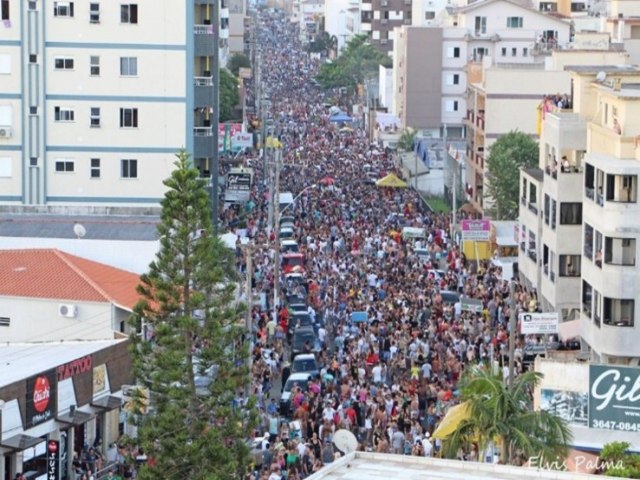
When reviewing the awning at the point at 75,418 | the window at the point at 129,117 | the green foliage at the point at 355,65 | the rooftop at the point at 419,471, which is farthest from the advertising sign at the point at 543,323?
the green foliage at the point at 355,65

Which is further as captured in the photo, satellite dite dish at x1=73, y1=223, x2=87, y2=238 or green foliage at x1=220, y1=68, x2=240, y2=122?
green foliage at x1=220, y1=68, x2=240, y2=122

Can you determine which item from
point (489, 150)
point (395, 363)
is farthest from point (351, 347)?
point (489, 150)

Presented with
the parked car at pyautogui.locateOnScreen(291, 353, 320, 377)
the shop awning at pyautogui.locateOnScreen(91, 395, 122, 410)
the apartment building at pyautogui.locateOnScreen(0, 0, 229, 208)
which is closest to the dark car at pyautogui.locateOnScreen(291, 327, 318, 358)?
the parked car at pyautogui.locateOnScreen(291, 353, 320, 377)

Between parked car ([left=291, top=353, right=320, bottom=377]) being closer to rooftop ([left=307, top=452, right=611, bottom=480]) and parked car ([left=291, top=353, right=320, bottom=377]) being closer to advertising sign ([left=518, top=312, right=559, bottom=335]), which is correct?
advertising sign ([left=518, top=312, right=559, bottom=335])

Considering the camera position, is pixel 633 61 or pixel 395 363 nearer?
pixel 395 363

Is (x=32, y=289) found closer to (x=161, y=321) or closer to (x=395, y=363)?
(x=395, y=363)

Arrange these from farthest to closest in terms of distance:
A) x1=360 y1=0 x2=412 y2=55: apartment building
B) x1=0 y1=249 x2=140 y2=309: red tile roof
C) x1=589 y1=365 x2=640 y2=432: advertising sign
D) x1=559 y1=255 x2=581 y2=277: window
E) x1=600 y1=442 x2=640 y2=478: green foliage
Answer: x1=360 y1=0 x2=412 y2=55: apartment building, x1=559 y1=255 x2=581 y2=277: window, x1=0 y1=249 x2=140 y2=309: red tile roof, x1=589 y1=365 x2=640 y2=432: advertising sign, x1=600 y1=442 x2=640 y2=478: green foliage

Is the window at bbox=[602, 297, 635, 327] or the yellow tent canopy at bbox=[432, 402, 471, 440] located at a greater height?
the window at bbox=[602, 297, 635, 327]
